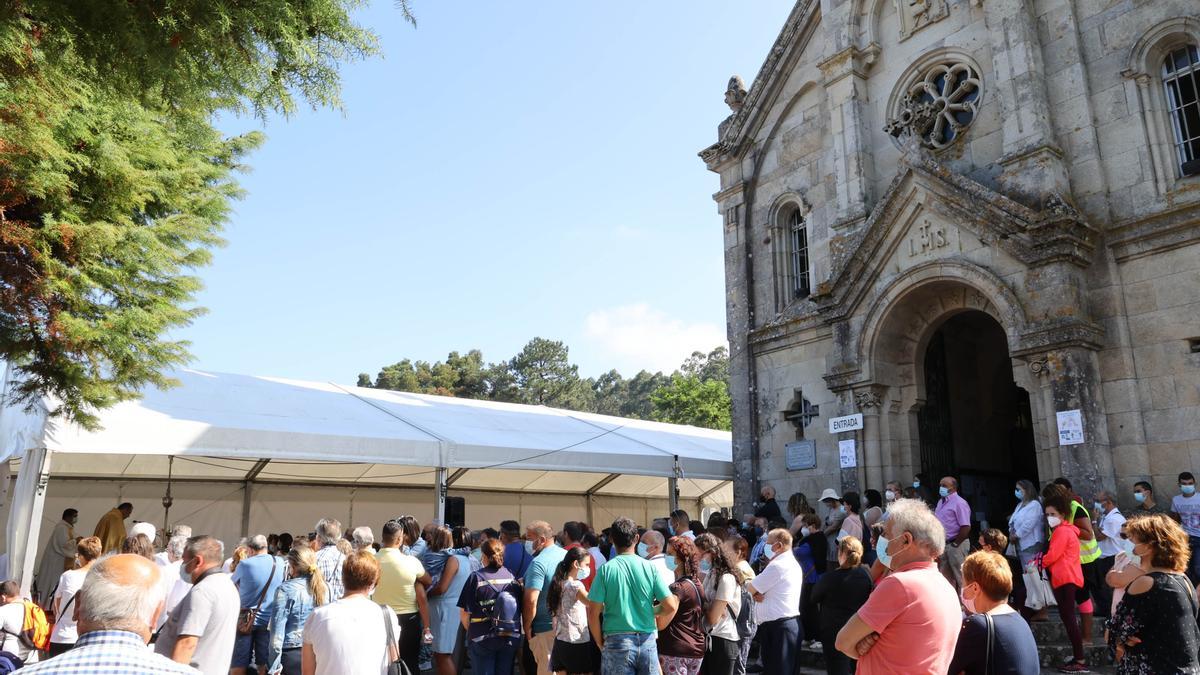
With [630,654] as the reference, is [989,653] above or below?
above

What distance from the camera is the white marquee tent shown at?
35.6 ft

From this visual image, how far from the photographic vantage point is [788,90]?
1554 cm

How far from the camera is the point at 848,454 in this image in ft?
41.3

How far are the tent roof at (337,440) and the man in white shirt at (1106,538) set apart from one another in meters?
7.70

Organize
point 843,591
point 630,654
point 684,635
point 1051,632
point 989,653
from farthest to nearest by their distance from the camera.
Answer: point 1051,632
point 843,591
point 684,635
point 630,654
point 989,653

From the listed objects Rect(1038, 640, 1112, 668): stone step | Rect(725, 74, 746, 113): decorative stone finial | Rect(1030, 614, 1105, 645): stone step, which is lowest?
Rect(1038, 640, 1112, 668): stone step

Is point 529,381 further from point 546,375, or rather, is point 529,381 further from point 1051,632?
point 1051,632

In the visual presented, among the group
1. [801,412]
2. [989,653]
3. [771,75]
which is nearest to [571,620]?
[989,653]

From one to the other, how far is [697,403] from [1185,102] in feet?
130

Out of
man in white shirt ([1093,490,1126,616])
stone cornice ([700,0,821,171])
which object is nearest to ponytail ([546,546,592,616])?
man in white shirt ([1093,490,1126,616])

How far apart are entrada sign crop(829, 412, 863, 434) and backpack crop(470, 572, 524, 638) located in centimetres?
718

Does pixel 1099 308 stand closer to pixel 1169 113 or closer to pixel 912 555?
pixel 1169 113

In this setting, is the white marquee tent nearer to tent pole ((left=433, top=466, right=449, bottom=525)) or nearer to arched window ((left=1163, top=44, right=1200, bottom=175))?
tent pole ((left=433, top=466, right=449, bottom=525))

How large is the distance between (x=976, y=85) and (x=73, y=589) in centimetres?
1355
